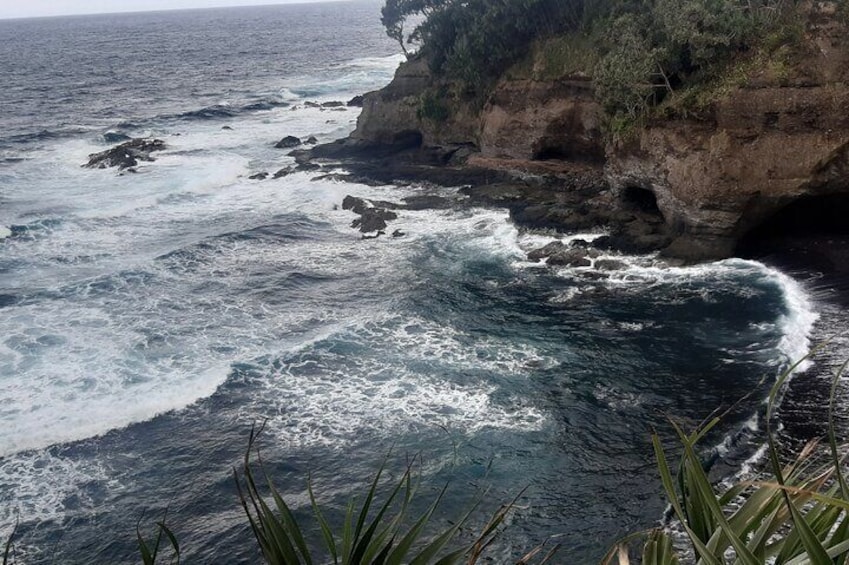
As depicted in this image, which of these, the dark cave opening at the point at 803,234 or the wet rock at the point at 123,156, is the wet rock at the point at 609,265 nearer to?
the dark cave opening at the point at 803,234

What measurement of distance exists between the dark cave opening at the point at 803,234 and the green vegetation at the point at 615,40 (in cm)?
592

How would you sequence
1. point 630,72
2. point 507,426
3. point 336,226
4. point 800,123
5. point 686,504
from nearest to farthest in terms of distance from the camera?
point 686,504 < point 507,426 < point 800,123 < point 630,72 < point 336,226

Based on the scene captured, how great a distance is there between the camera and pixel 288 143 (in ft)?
199

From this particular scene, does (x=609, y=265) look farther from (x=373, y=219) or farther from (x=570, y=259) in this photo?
(x=373, y=219)

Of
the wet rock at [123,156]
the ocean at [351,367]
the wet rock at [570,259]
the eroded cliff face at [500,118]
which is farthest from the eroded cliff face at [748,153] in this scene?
the wet rock at [123,156]

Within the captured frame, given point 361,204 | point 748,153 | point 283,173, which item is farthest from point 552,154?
point 283,173

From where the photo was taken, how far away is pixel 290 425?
897 inches

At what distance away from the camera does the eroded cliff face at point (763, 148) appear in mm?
28266

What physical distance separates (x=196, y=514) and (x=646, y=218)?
2321 cm

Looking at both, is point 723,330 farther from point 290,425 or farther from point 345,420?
point 290,425

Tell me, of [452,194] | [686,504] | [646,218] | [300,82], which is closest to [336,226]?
[452,194]

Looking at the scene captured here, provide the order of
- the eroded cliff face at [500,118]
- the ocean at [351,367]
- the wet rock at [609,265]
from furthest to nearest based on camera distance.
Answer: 1. the eroded cliff face at [500,118]
2. the wet rock at [609,265]
3. the ocean at [351,367]

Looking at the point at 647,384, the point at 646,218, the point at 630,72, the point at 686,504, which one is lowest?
the point at 647,384

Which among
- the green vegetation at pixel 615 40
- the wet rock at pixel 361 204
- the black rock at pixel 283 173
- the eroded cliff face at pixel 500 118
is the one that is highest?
the green vegetation at pixel 615 40
